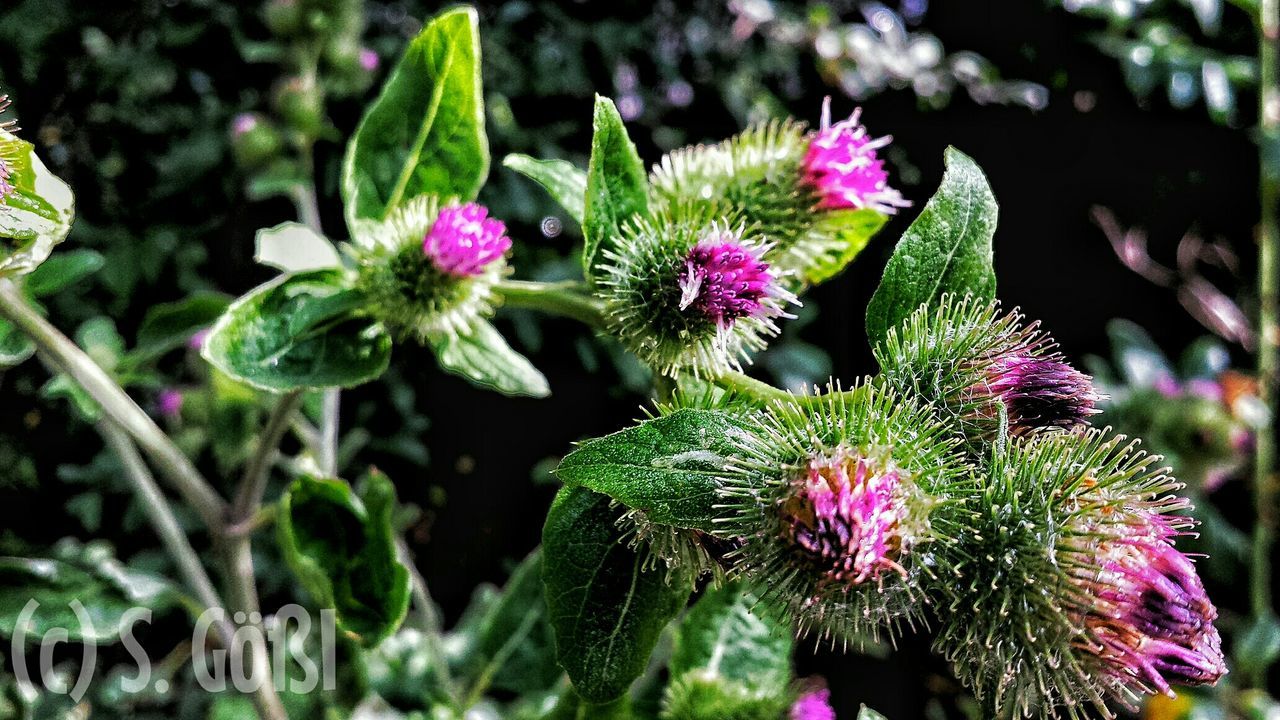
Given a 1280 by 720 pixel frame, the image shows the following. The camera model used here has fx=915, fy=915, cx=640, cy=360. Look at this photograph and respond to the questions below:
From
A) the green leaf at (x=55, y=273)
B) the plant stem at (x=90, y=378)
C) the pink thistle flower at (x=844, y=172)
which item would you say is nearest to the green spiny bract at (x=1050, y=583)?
the pink thistle flower at (x=844, y=172)

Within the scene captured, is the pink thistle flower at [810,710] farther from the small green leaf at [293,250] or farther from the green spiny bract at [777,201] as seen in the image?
the small green leaf at [293,250]

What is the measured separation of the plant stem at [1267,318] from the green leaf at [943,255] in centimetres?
169

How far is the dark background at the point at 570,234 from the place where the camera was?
1741 millimetres

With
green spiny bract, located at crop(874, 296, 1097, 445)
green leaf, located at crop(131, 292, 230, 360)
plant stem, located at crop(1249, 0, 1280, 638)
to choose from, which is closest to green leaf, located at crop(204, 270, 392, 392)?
green leaf, located at crop(131, 292, 230, 360)

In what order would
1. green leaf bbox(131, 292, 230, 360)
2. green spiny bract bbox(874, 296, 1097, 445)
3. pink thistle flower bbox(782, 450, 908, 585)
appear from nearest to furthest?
pink thistle flower bbox(782, 450, 908, 585) < green spiny bract bbox(874, 296, 1097, 445) < green leaf bbox(131, 292, 230, 360)

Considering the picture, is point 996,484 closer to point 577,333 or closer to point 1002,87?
point 577,333

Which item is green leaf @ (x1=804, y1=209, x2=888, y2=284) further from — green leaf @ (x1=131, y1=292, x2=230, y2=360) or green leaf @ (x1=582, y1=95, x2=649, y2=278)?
green leaf @ (x1=131, y1=292, x2=230, y2=360)

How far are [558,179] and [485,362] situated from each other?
180 millimetres

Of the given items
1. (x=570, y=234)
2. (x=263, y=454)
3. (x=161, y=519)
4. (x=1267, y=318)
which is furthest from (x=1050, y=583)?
(x=1267, y=318)

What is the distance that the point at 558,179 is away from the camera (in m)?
0.78

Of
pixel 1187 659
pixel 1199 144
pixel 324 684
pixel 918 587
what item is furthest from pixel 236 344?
pixel 1199 144

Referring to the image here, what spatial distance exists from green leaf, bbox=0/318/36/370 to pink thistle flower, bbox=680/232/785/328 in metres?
0.55

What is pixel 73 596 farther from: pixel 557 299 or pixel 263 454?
pixel 557 299

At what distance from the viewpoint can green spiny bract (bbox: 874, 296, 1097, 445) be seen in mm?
632
